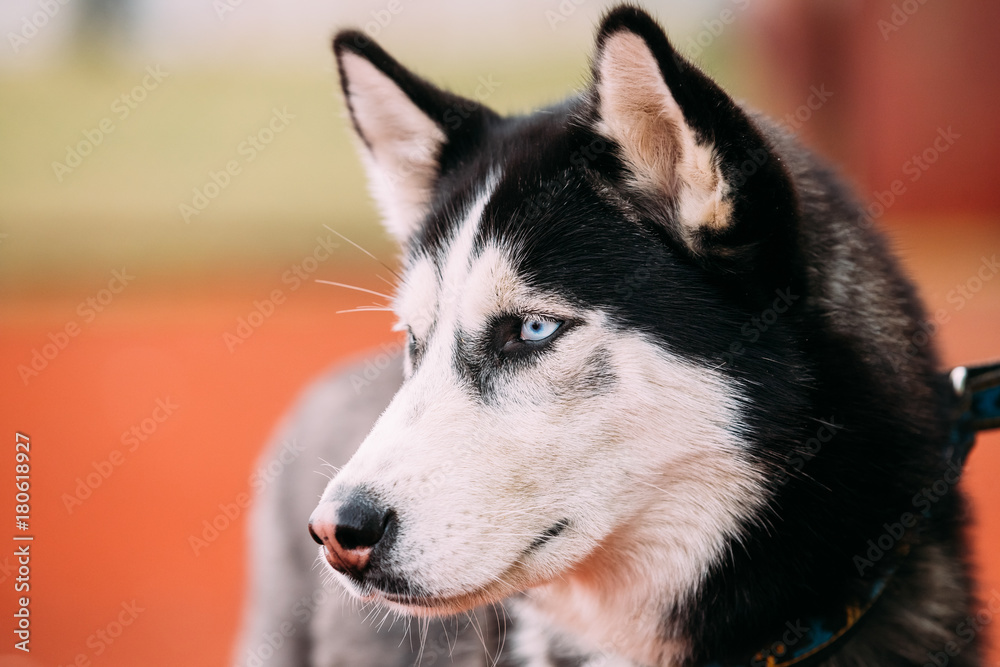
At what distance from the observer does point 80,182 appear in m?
13.9

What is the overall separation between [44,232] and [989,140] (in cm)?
1390

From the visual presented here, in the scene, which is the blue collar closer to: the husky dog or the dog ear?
the husky dog

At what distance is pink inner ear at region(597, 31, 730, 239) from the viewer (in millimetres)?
1617

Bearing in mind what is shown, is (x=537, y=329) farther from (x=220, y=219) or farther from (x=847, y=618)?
(x=220, y=219)

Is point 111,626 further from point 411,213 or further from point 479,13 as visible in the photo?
point 479,13

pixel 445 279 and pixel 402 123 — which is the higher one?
pixel 402 123

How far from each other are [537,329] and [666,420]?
1.15ft

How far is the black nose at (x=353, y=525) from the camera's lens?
5.25 ft

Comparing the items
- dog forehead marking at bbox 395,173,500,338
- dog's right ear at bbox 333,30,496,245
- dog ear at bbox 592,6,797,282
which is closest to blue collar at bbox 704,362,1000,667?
dog ear at bbox 592,6,797,282

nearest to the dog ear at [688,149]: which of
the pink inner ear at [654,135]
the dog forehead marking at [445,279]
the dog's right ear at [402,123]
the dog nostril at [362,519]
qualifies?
the pink inner ear at [654,135]

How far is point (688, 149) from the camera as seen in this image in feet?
5.39

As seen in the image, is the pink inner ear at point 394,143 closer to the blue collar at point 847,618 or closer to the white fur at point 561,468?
the white fur at point 561,468

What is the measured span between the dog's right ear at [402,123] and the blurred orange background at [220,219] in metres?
0.56

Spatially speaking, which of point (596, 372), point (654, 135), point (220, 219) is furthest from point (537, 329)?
point (220, 219)
